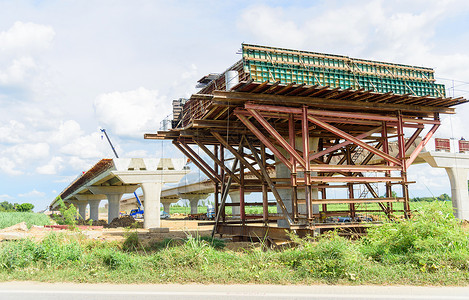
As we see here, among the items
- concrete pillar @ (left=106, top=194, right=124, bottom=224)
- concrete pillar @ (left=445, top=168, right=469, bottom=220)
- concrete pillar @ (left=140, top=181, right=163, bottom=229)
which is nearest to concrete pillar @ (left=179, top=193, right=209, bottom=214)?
concrete pillar @ (left=106, top=194, right=124, bottom=224)

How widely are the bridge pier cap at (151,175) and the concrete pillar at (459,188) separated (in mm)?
21616

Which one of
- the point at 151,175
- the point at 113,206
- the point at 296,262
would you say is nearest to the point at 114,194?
the point at 113,206

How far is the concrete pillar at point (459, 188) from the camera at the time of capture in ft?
107

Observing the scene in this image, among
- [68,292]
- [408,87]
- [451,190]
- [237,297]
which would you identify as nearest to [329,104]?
[408,87]

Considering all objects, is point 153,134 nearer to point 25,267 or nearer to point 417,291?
point 25,267

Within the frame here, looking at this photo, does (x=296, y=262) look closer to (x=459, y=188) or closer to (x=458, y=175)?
(x=458, y=175)

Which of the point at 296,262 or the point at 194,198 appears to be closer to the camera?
the point at 296,262

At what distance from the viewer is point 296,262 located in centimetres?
1054

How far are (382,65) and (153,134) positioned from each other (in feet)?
41.6

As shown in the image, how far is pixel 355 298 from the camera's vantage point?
7.93 metres

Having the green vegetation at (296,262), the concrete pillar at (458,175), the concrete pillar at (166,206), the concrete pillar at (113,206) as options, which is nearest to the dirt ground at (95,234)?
the green vegetation at (296,262)

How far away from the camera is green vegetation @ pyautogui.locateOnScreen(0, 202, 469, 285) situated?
9484 mm

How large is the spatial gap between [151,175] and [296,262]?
2372 cm

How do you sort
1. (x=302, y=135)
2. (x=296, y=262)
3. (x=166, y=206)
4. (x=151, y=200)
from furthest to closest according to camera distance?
(x=166, y=206)
(x=151, y=200)
(x=302, y=135)
(x=296, y=262)
